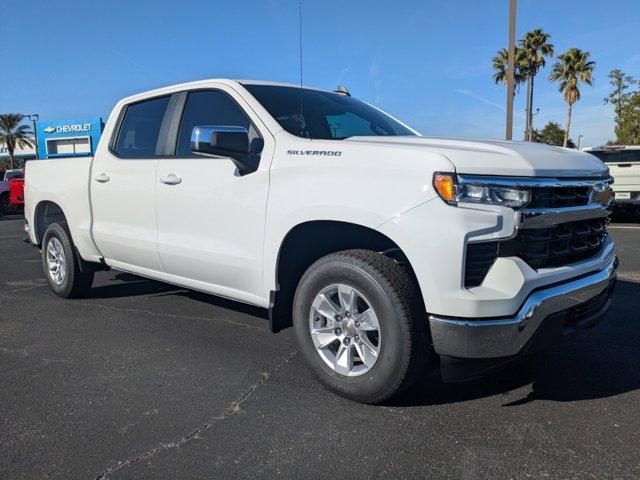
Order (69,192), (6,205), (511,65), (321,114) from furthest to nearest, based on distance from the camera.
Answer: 1. (6,205)
2. (511,65)
3. (69,192)
4. (321,114)

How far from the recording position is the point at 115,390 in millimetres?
3408

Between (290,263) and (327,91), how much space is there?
1.83 m

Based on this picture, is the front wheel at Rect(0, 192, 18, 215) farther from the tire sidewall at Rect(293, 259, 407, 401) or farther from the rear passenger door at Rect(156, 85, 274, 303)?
the tire sidewall at Rect(293, 259, 407, 401)

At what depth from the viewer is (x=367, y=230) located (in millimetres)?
3080

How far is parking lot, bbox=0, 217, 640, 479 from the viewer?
2.55 m

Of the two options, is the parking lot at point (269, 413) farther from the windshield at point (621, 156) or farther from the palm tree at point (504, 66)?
the palm tree at point (504, 66)

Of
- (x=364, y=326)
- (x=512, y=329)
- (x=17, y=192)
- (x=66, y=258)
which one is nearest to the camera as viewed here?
(x=512, y=329)

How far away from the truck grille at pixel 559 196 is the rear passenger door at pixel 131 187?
2803 mm

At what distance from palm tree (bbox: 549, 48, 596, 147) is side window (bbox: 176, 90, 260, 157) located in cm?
3841

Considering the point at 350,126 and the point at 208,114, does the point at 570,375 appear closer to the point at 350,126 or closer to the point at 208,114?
the point at 350,126

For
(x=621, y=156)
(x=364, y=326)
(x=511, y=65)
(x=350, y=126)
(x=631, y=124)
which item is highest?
(x=631, y=124)

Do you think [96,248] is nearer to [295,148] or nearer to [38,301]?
[38,301]

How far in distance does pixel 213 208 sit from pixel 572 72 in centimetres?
4149

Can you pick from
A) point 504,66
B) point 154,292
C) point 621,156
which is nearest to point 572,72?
point 504,66
